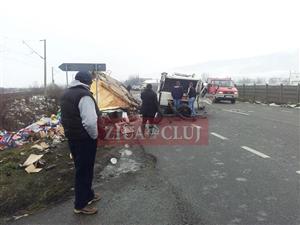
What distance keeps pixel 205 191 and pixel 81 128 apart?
2370 millimetres

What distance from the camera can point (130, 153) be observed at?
10.4m

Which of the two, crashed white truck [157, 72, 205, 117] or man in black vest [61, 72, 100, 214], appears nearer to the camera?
man in black vest [61, 72, 100, 214]

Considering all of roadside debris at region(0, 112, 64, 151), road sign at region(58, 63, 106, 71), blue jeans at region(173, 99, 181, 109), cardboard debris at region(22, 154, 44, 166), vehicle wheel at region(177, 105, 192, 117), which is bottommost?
roadside debris at region(0, 112, 64, 151)

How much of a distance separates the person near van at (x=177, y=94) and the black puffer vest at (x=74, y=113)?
14.0m

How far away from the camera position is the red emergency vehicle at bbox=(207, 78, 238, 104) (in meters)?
36.1

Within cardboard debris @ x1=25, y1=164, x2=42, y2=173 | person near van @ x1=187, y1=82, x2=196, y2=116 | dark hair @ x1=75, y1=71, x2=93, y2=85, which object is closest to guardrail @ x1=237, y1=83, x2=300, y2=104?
person near van @ x1=187, y1=82, x2=196, y2=116

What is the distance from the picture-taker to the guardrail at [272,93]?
3581 centimetres

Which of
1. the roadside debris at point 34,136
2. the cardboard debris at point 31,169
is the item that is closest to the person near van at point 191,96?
the roadside debris at point 34,136

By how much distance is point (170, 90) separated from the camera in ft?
69.1

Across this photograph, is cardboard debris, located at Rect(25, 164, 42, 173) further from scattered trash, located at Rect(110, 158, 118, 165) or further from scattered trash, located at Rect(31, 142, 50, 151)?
scattered trash, located at Rect(31, 142, 50, 151)

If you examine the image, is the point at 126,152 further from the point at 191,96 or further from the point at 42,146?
the point at 191,96

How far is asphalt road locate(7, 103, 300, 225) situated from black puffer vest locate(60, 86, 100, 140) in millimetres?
1166

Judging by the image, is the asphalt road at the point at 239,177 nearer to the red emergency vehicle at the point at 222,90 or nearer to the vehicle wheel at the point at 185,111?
the vehicle wheel at the point at 185,111

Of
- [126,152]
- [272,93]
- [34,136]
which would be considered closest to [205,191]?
[126,152]
